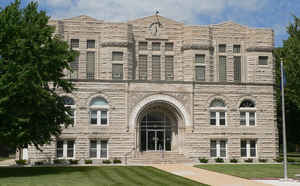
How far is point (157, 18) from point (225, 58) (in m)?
8.38

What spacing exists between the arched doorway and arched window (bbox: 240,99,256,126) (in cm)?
660

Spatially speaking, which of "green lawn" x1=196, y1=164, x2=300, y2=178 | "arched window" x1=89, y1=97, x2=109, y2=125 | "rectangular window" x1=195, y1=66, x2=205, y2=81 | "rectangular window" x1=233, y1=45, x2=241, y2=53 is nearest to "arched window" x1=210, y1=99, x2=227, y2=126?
"rectangular window" x1=195, y1=66, x2=205, y2=81

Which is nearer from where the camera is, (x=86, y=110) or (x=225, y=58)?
(x=86, y=110)

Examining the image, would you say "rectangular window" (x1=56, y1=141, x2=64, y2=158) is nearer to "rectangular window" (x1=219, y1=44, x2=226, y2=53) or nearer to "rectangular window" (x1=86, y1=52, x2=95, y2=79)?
"rectangular window" (x1=86, y1=52, x2=95, y2=79)

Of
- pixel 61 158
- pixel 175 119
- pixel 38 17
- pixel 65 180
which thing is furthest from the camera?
pixel 175 119

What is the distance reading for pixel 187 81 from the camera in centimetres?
4041

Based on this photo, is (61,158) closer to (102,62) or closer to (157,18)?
(102,62)

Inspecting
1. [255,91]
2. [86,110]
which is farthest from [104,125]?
[255,91]

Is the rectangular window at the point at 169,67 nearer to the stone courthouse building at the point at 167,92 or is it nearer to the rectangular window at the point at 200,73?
the stone courthouse building at the point at 167,92

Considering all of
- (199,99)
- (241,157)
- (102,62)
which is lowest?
(241,157)

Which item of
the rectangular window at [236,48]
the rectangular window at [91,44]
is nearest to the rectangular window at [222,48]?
the rectangular window at [236,48]

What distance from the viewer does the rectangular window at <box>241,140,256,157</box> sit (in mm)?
41156

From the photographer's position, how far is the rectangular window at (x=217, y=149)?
40656 mm

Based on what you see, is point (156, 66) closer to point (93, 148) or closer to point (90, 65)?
point (90, 65)
